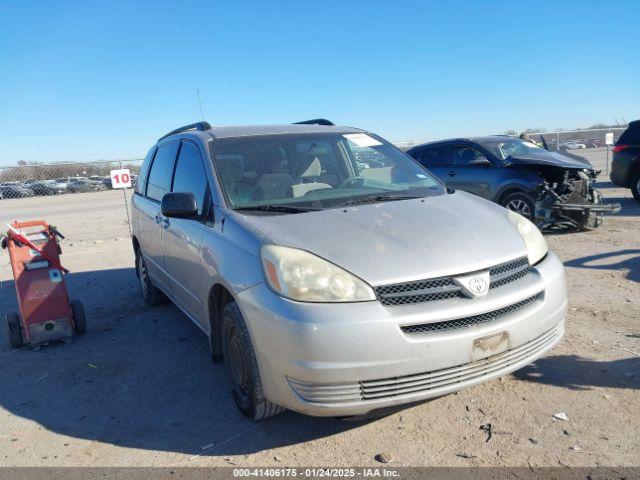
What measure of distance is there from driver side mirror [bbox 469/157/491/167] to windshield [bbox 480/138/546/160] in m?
0.20

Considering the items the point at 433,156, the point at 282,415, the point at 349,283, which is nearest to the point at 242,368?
the point at 282,415

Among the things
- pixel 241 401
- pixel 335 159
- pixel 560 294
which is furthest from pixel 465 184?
pixel 241 401

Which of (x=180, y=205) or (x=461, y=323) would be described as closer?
(x=461, y=323)

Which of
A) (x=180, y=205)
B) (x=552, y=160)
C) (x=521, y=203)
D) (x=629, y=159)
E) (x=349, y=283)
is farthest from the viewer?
(x=629, y=159)

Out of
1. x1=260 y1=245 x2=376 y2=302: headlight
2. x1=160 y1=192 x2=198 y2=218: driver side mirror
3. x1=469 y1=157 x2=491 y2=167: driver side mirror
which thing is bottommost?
x1=260 y1=245 x2=376 y2=302: headlight

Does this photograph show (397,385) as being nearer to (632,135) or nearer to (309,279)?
(309,279)

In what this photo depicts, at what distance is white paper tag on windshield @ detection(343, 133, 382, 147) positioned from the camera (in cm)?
450

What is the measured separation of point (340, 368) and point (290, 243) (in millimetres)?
734

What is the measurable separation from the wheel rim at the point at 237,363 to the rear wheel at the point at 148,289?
2.70m

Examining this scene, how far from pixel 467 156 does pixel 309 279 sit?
25.0 ft

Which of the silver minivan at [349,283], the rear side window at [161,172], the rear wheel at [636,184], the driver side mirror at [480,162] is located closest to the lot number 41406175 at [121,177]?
the rear side window at [161,172]

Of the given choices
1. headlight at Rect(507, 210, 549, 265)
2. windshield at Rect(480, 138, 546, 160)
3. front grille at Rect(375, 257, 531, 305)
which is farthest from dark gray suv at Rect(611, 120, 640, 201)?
front grille at Rect(375, 257, 531, 305)

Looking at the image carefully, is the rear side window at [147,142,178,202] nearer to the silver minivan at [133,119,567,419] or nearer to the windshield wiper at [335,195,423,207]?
the silver minivan at [133,119,567,419]

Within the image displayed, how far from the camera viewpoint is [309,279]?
2664 millimetres
